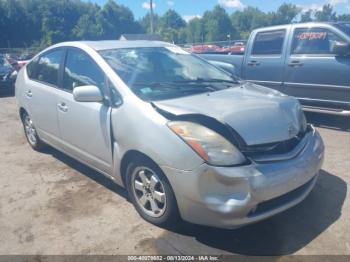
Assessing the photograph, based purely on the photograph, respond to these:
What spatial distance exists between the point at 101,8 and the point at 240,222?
111856 millimetres

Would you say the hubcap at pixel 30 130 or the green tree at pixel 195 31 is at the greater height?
the green tree at pixel 195 31

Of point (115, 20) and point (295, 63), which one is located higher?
point (115, 20)

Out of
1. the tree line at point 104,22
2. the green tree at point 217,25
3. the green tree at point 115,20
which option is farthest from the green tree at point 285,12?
Answer: the green tree at point 115,20

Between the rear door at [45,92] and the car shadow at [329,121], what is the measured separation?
4552 millimetres

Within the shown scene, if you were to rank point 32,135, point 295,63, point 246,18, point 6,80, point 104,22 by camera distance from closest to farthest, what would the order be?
point 32,135, point 295,63, point 6,80, point 104,22, point 246,18

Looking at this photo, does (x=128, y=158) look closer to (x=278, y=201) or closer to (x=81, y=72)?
(x=81, y=72)

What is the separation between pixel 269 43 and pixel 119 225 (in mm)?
5045

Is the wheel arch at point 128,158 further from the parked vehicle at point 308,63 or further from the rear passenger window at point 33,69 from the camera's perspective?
the parked vehicle at point 308,63

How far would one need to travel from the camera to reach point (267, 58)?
6.76 m

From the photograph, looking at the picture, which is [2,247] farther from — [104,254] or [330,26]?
[330,26]

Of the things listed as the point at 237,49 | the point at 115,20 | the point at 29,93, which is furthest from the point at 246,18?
the point at 29,93

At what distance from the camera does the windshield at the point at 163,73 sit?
131 inches

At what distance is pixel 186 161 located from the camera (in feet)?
8.74

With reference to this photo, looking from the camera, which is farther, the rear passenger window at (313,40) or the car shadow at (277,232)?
the rear passenger window at (313,40)
